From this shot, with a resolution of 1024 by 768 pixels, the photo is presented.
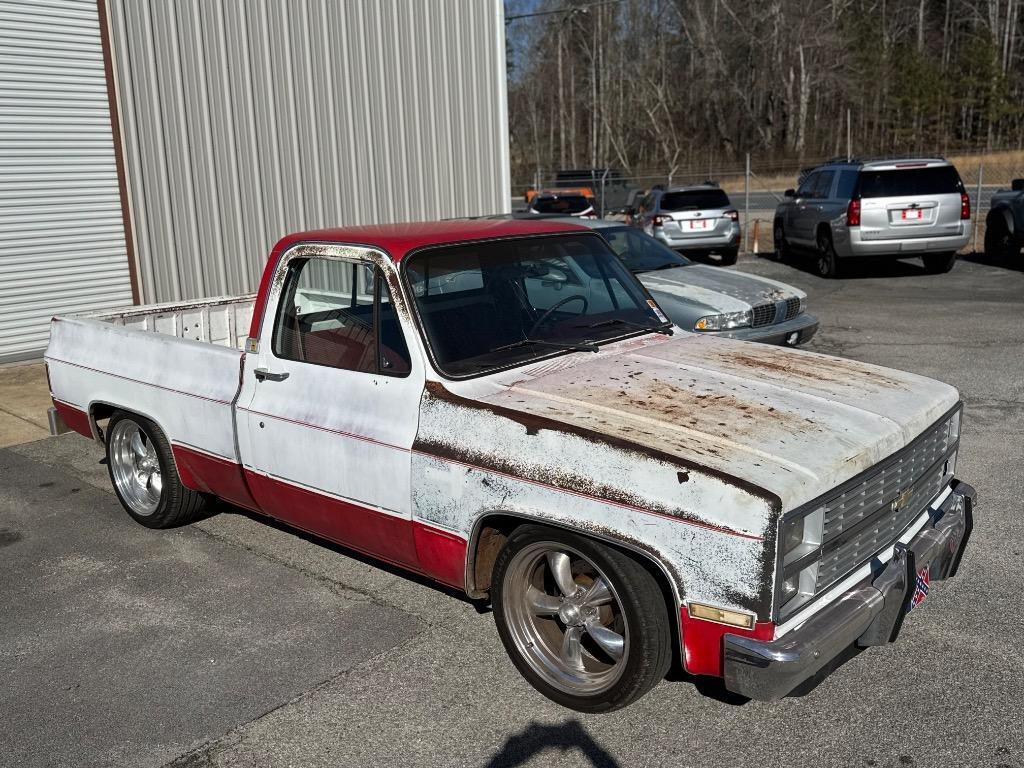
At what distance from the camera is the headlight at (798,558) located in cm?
309

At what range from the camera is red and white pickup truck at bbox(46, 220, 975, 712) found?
318cm

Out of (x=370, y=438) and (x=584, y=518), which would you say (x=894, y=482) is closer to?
(x=584, y=518)

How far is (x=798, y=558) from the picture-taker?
316cm

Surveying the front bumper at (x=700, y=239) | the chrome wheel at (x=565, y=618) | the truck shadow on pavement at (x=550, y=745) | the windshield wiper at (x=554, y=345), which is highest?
the windshield wiper at (x=554, y=345)

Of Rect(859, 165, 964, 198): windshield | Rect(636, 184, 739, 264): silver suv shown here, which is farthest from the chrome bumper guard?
Rect(636, 184, 739, 264): silver suv

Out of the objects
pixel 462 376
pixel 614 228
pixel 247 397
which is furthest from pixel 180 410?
pixel 614 228

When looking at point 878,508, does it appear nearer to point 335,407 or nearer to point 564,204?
point 335,407

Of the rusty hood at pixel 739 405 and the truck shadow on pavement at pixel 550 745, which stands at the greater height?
the rusty hood at pixel 739 405

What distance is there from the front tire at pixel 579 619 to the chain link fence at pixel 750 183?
17.9 meters

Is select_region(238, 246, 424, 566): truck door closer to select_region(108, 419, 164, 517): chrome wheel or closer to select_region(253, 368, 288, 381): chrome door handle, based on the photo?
select_region(253, 368, 288, 381): chrome door handle

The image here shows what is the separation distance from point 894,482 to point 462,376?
1760 mm

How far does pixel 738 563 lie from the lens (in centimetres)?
306

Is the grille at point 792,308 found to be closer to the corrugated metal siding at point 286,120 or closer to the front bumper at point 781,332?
the front bumper at point 781,332

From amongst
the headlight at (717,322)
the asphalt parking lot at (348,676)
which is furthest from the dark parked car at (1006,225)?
the asphalt parking lot at (348,676)
